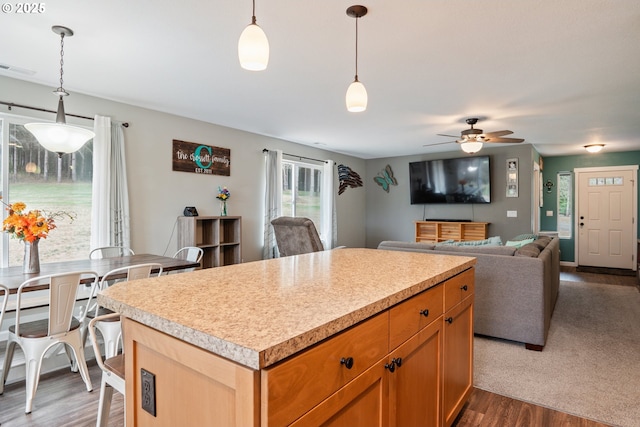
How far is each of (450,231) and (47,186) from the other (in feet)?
21.1

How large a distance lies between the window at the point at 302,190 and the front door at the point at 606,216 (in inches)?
213

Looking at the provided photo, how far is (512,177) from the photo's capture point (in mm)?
6355

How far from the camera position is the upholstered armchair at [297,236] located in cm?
409

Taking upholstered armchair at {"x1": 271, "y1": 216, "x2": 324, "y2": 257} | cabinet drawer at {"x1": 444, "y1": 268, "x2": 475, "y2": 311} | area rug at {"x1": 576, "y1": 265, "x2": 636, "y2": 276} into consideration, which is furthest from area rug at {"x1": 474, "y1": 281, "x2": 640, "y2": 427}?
area rug at {"x1": 576, "y1": 265, "x2": 636, "y2": 276}

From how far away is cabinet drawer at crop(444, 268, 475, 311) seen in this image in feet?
5.45

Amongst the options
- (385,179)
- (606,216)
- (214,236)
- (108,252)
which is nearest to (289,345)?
(108,252)

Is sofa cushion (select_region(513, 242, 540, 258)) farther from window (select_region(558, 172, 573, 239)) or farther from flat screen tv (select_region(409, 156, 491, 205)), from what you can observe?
window (select_region(558, 172, 573, 239))

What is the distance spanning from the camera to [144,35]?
92.6 inches

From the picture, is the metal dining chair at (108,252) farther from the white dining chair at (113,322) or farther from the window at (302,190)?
the window at (302,190)

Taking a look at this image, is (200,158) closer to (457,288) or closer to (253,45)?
(253,45)

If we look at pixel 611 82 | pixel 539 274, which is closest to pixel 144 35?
pixel 539 274

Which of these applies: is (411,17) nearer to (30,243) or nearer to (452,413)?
(452,413)
